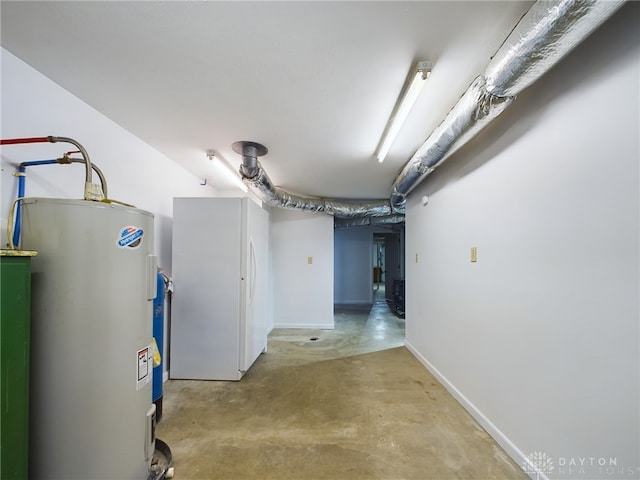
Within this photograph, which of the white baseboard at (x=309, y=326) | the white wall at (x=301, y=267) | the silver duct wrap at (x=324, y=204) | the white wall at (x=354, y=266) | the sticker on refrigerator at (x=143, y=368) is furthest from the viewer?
the white wall at (x=354, y=266)

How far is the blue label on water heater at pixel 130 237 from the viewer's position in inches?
54.7

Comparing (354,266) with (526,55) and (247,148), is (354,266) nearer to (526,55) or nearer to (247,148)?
(247,148)

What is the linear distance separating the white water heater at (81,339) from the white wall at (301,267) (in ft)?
13.4

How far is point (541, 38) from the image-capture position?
119cm

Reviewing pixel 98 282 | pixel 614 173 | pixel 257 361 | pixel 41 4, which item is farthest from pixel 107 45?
pixel 257 361

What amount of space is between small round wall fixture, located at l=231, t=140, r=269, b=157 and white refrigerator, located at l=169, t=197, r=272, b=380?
1.70ft

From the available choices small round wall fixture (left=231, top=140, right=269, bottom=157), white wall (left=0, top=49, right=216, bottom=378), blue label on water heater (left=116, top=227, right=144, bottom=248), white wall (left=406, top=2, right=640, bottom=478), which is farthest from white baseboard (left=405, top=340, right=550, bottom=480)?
white wall (left=0, top=49, right=216, bottom=378)

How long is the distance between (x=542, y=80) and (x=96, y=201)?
2.55 metres

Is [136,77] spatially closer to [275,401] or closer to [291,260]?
[275,401]

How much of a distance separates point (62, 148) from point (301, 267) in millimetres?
4070

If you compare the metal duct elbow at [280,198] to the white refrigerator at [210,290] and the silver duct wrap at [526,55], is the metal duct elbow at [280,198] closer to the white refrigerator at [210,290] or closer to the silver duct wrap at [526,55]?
the white refrigerator at [210,290]

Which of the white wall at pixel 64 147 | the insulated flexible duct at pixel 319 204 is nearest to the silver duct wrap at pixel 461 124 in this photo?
the insulated flexible duct at pixel 319 204

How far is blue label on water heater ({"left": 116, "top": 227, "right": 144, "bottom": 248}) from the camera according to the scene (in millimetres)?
1391

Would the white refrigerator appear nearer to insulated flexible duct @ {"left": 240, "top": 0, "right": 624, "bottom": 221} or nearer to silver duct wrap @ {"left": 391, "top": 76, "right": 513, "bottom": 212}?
silver duct wrap @ {"left": 391, "top": 76, "right": 513, "bottom": 212}
